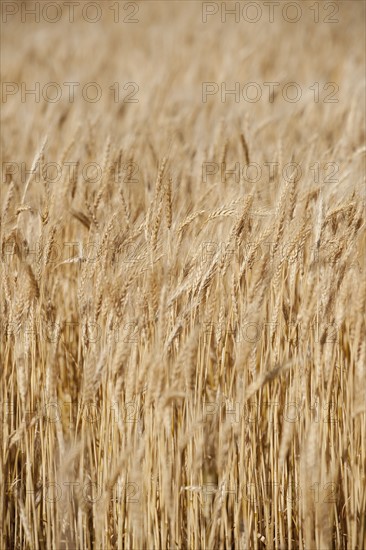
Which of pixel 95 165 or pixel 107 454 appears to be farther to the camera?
pixel 95 165

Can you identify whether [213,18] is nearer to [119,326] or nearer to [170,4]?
[170,4]

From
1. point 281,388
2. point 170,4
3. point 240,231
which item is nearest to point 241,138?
point 240,231

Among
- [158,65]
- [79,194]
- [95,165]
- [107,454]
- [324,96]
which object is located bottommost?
[107,454]

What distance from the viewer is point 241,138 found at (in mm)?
2344

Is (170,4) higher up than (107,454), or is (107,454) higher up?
(170,4)

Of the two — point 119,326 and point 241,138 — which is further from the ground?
point 241,138

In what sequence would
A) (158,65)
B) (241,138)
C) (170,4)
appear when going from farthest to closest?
(170,4), (158,65), (241,138)

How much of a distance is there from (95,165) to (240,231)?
3.24 ft

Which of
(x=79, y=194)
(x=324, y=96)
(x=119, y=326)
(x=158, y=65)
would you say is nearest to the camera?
(x=119, y=326)

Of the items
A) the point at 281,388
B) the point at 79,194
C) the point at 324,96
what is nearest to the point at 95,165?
the point at 79,194

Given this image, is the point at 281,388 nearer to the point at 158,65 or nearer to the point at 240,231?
the point at 240,231

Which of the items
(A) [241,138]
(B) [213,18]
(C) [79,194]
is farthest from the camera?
(B) [213,18]

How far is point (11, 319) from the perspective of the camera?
1469 millimetres

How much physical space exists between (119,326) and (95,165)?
103 cm
